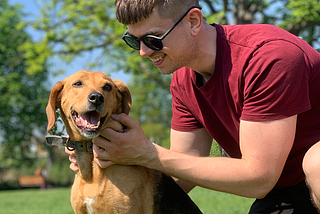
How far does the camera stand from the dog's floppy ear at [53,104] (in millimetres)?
3355

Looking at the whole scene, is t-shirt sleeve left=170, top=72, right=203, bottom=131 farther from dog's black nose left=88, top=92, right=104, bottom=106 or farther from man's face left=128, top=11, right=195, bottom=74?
dog's black nose left=88, top=92, right=104, bottom=106

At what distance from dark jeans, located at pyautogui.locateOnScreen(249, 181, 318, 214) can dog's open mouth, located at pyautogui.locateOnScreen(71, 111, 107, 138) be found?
5.42ft

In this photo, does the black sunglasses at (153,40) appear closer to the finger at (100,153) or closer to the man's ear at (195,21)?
the man's ear at (195,21)

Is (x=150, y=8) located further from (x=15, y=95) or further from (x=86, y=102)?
(x=15, y=95)

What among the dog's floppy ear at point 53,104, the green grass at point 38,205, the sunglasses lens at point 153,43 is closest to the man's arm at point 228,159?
the dog's floppy ear at point 53,104

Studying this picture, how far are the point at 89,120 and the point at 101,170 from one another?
456 millimetres

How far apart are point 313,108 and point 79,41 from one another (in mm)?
19113

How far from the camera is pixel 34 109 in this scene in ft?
→ 119

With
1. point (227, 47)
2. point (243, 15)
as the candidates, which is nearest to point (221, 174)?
point (227, 47)

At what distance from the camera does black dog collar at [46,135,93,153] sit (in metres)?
3.38

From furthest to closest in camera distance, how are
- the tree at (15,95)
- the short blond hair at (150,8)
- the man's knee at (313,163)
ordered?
the tree at (15,95) → the short blond hair at (150,8) → the man's knee at (313,163)

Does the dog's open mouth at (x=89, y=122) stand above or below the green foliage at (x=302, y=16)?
above

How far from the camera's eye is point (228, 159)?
2.80 m

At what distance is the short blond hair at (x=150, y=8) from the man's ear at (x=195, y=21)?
72 millimetres
